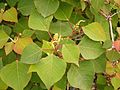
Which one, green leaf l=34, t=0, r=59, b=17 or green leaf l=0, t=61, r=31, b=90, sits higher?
green leaf l=34, t=0, r=59, b=17

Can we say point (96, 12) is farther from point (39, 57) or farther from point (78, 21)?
point (39, 57)

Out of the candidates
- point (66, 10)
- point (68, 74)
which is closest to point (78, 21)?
point (66, 10)

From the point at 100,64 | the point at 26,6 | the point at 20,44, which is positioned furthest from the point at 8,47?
the point at 100,64

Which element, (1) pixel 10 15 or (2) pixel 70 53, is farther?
(1) pixel 10 15

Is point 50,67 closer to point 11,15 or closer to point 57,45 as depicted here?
point 57,45

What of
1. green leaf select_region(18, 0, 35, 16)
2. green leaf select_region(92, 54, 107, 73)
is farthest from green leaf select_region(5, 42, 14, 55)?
green leaf select_region(92, 54, 107, 73)

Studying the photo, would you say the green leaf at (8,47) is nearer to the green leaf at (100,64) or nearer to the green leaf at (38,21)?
the green leaf at (38,21)

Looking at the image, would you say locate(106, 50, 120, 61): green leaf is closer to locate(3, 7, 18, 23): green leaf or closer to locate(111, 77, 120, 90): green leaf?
locate(111, 77, 120, 90): green leaf
